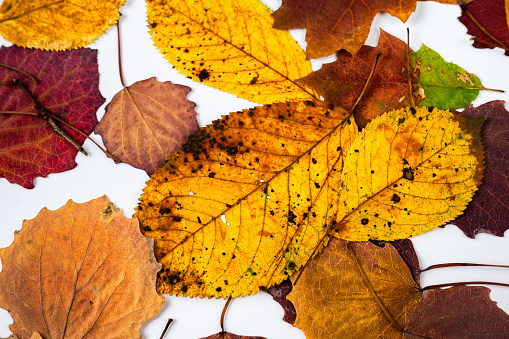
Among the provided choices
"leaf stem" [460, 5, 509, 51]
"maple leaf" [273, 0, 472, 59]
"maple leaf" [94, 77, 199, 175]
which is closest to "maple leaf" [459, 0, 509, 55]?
"leaf stem" [460, 5, 509, 51]

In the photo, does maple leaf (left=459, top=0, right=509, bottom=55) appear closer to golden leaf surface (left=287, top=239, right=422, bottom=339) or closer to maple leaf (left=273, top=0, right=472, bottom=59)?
maple leaf (left=273, top=0, right=472, bottom=59)

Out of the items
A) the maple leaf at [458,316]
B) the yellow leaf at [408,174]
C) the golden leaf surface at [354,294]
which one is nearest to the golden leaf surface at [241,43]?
the yellow leaf at [408,174]

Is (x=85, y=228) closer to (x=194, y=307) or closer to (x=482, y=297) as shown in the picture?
(x=194, y=307)

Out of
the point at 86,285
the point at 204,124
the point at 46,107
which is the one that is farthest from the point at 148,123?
the point at 86,285

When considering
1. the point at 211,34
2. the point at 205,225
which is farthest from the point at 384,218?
the point at 211,34

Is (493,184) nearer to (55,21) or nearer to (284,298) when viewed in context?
(284,298)

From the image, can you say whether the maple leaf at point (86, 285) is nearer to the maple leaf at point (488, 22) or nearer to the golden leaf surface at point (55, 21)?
the golden leaf surface at point (55, 21)
